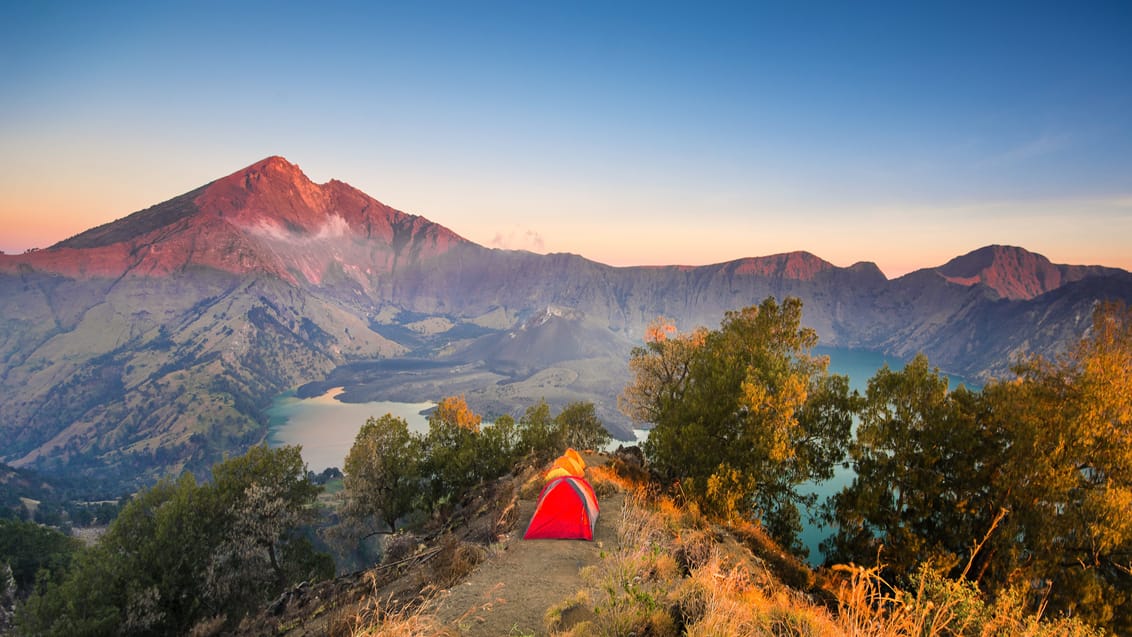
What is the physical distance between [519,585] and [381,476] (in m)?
24.3

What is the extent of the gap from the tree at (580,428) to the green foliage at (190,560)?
61.6 ft

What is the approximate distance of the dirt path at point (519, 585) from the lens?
7.34m

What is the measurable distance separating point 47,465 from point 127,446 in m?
25.7

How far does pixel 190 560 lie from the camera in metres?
24.2

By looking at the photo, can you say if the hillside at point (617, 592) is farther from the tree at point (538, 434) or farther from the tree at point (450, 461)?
the tree at point (538, 434)

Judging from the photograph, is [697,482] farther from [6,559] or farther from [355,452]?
[6,559]

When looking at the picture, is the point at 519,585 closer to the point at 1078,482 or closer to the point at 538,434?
the point at 1078,482

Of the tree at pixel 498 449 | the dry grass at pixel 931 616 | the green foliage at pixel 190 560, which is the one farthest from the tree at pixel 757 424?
the green foliage at pixel 190 560

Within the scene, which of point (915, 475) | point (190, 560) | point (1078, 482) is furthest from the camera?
point (190, 560)

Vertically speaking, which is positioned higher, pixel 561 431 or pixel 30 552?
pixel 561 431

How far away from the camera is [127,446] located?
179625 mm

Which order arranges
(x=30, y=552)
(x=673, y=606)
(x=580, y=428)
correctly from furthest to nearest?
(x=30, y=552)
(x=580, y=428)
(x=673, y=606)

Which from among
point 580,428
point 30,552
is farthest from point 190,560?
point 30,552

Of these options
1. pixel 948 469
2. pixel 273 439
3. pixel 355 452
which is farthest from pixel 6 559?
pixel 273 439
